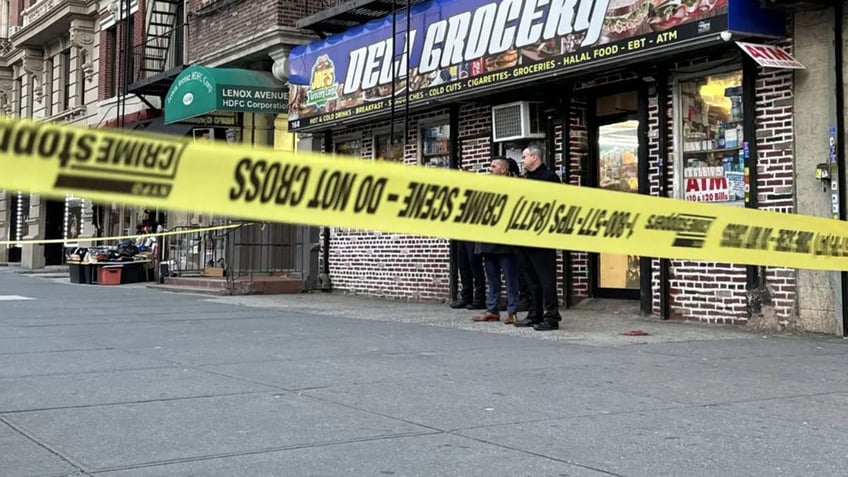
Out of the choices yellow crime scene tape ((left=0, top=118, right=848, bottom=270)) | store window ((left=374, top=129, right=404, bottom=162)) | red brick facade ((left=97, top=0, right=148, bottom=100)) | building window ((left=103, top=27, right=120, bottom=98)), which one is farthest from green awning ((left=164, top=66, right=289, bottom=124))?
yellow crime scene tape ((left=0, top=118, right=848, bottom=270))

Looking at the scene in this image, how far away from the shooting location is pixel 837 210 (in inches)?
335

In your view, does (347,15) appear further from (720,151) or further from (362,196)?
(362,196)

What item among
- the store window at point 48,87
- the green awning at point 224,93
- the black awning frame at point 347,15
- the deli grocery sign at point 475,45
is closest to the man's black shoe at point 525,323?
the deli grocery sign at point 475,45

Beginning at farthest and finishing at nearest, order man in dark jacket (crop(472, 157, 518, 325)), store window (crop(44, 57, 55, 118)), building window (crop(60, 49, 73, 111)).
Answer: store window (crop(44, 57, 55, 118)) → building window (crop(60, 49, 73, 111)) → man in dark jacket (crop(472, 157, 518, 325))

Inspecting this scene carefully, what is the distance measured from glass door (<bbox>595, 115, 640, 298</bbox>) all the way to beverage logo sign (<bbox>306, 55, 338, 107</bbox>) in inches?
202

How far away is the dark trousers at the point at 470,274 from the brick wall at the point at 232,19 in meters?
6.62

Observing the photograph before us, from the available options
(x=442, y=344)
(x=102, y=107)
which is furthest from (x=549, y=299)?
(x=102, y=107)

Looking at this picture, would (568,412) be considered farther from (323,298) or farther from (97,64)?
(97,64)

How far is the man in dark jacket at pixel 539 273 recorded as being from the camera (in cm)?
891

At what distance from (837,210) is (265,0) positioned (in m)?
11.5

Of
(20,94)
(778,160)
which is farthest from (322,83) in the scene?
(20,94)

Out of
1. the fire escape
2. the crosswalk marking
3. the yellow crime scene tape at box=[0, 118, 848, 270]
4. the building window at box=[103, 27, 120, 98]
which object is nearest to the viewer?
the yellow crime scene tape at box=[0, 118, 848, 270]

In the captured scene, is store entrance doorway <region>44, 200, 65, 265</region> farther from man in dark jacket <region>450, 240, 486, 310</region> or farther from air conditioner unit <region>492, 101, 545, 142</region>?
air conditioner unit <region>492, 101, 545, 142</region>

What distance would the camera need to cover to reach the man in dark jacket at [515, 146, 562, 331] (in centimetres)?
891
